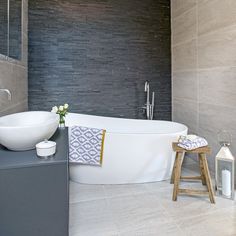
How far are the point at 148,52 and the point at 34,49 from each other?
1.89 meters

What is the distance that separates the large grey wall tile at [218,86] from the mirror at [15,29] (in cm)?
249

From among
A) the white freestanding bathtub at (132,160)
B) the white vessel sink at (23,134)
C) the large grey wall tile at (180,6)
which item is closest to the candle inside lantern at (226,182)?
the white freestanding bathtub at (132,160)

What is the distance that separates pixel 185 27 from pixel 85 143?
8.21ft

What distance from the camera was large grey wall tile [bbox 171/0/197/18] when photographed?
3.52 metres

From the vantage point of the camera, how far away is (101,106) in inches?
152

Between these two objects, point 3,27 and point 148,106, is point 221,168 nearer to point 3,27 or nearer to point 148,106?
point 148,106

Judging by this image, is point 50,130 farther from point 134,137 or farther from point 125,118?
point 125,118

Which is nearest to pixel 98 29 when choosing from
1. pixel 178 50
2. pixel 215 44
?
pixel 178 50

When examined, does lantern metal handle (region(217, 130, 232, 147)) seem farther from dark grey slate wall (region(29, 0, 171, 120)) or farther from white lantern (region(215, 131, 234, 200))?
dark grey slate wall (region(29, 0, 171, 120))

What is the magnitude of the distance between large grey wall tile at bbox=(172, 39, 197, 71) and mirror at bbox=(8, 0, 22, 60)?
8.06ft

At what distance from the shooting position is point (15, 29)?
279 centimetres

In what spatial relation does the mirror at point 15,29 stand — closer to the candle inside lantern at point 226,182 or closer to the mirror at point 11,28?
the mirror at point 11,28

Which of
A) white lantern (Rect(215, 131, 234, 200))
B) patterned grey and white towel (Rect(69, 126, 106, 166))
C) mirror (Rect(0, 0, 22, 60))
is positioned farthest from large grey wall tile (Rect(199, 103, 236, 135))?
mirror (Rect(0, 0, 22, 60))

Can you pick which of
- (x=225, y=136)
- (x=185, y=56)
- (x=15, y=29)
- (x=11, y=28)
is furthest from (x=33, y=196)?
(x=185, y=56)
